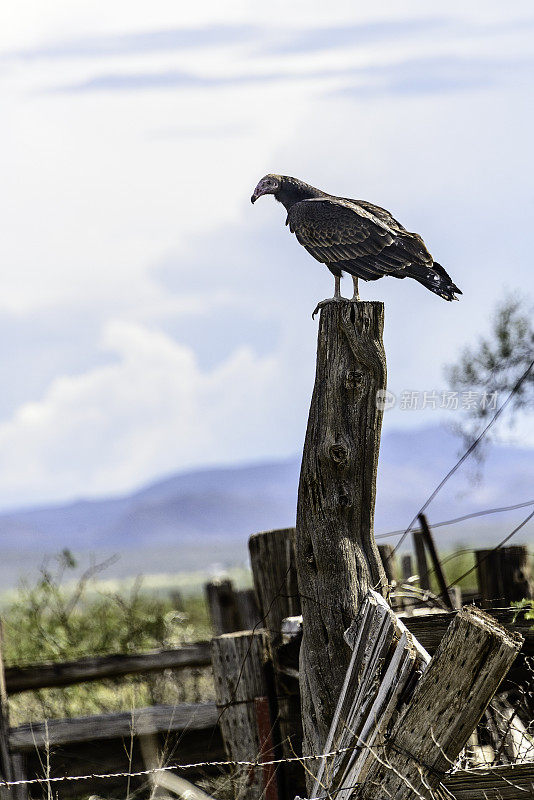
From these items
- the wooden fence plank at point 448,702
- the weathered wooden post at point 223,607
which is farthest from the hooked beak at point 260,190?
the weathered wooden post at point 223,607

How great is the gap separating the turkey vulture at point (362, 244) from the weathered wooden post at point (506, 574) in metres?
2.62

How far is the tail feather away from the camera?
555 cm

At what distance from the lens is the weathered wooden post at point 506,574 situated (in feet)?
24.3

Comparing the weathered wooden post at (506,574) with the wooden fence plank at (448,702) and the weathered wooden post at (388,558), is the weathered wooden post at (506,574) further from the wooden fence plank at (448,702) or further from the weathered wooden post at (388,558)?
the wooden fence plank at (448,702)

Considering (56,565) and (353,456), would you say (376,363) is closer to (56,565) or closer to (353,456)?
(353,456)

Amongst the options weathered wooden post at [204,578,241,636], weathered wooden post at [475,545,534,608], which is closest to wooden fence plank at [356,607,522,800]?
weathered wooden post at [475,545,534,608]

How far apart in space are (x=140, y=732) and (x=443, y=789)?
366 centimetres

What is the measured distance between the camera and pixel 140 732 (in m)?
6.67

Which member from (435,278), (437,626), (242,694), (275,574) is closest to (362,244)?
(435,278)

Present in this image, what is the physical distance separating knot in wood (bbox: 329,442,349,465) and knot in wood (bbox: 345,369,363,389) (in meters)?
0.27

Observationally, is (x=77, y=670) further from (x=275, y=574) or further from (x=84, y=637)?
(x=84, y=637)

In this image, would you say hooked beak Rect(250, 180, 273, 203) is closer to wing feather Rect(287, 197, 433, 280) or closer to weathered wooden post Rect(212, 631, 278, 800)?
wing feather Rect(287, 197, 433, 280)

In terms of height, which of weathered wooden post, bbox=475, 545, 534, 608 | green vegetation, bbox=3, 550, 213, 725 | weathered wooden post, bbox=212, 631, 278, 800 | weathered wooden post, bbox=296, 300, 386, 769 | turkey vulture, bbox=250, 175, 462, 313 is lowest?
green vegetation, bbox=3, 550, 213, 725

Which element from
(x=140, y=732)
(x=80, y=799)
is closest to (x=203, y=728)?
(x=140, y=732)
